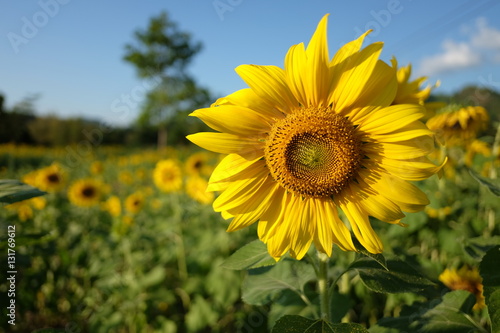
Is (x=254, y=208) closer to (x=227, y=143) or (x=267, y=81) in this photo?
(x=227, y=143)

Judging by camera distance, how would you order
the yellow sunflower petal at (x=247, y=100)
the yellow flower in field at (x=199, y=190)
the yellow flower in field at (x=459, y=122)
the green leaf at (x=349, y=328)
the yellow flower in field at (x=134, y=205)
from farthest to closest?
1. the yellow flower in field at (x=134, y=205)
2. the yellow flower in field at (x=199, y=190)
3. the yellow flower in field at (x=459, y=122)
4. the yellow sunflower petal at (x=247, y=100)
5. the green leaf at (x=349, y=328)

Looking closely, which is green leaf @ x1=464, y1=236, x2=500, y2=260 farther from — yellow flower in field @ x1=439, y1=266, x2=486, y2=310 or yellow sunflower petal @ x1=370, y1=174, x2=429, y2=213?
yellow flower in field @ x1=439, y1=266, x2=486, y2=310

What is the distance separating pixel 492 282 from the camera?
127 cm

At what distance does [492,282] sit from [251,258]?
2.88 feet

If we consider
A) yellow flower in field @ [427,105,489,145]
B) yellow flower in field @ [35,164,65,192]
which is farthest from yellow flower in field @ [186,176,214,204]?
yellow flower in field @ [427,105,489,145]

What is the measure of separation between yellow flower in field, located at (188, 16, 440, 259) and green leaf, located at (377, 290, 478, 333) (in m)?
0.45

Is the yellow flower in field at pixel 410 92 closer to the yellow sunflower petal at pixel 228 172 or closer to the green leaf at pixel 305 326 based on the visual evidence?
the yellow sunflower petal at pixel 228 172

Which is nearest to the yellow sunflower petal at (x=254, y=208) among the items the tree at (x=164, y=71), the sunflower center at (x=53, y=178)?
the sunflower center at (x=53, y=178)

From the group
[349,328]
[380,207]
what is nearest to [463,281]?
[380,207]

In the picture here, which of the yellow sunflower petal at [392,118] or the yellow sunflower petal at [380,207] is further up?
the yellow sunflower petal at [392,118]

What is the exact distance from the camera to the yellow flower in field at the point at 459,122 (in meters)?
3.78

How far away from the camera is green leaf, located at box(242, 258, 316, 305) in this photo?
176 centimetres

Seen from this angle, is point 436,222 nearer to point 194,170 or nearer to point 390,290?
point 390,290

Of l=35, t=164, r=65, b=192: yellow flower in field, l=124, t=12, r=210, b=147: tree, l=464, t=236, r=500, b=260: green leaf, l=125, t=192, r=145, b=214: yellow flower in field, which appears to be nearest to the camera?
l=464, t=236, r=500, b=260: green leaf
